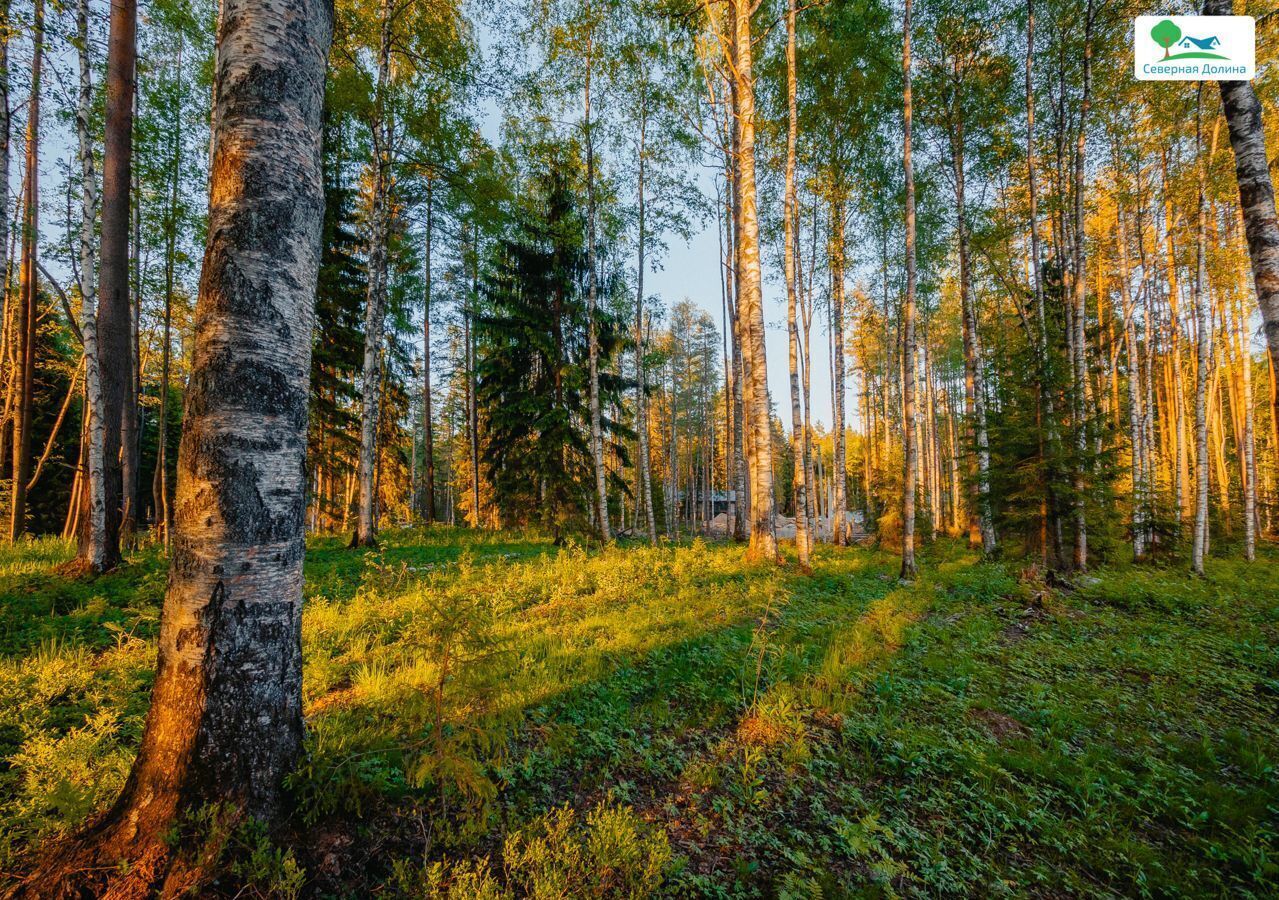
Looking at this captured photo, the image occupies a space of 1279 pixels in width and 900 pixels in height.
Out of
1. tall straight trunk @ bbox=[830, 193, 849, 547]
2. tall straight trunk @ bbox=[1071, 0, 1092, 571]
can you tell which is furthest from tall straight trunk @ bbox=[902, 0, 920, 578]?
tall straight trunk @ bbox=[830, 193, 849, 547]

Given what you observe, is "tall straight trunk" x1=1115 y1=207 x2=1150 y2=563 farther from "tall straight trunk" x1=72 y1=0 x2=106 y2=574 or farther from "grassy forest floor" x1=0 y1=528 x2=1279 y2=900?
"tall straight trunk" x1=72 y1=0 x2=106 y2=574

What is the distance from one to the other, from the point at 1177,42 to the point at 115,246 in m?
17.5

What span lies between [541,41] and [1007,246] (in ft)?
54.1

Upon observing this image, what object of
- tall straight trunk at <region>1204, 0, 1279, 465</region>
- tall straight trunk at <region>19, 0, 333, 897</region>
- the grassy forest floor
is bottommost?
the grassy forest floor

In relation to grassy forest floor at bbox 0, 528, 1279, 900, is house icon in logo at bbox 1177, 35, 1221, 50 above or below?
above

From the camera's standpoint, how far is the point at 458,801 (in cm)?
237

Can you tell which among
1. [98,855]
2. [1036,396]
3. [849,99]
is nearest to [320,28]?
[98,855]

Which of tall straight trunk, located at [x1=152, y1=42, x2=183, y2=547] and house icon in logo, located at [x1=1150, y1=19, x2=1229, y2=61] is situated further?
tall straight trunk, located at [x1=152, y1=42, x2=183, y2=547]

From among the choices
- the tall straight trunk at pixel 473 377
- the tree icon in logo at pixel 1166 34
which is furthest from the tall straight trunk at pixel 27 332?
the tree icon in logo at pixel 1166 34

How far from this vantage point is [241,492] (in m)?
1.92

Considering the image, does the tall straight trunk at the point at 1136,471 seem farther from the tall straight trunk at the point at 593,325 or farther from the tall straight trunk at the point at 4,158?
the tall straight trunk at the point at 4,158

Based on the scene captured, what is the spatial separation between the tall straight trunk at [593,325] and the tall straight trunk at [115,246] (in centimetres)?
848

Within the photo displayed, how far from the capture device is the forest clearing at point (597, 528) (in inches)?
77.8

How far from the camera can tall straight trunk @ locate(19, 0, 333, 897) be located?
182 cm
